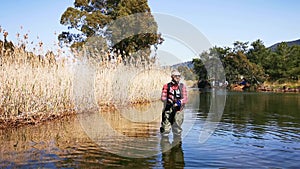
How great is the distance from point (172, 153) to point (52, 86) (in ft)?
15.7

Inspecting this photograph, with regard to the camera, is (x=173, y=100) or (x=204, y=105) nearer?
(x=173, y=100)

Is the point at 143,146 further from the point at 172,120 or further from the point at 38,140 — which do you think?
the point at 38,140

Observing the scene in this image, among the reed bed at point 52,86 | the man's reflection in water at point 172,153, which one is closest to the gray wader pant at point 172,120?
the man's reflection in water at point 172,153

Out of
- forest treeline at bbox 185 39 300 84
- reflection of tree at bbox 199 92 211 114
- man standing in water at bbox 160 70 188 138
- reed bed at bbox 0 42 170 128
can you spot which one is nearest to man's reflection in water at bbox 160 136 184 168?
man standing in water at bbox 160 70 188 138

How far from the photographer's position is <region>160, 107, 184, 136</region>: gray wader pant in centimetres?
708

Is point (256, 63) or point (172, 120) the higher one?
point (256, 63)

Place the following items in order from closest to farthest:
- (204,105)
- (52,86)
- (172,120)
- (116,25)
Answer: (172,120)
(52,86)
(204,105)
(116,25)

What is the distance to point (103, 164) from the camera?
502 centimetres

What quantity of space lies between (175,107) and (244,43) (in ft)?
181

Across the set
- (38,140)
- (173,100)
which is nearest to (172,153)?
(173,100)

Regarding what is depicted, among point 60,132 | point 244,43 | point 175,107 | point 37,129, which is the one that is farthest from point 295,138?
point 244,43

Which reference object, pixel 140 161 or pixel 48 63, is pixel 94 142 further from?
pixel 48 63

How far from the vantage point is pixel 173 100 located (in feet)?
22.7

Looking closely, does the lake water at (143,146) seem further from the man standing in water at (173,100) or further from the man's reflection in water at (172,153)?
the man standing in water at (173,100)
